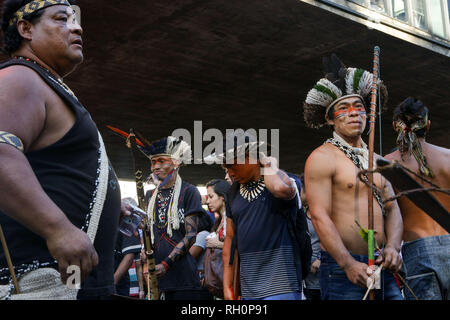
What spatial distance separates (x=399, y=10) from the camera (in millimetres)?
15578

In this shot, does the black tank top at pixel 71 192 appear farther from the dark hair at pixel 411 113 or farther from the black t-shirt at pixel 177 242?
the black t-shirt at pixel 177 242

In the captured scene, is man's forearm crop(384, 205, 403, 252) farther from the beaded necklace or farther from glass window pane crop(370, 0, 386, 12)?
glass window pane crop(370, 0, 386, 12)

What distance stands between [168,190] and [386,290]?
3407mm

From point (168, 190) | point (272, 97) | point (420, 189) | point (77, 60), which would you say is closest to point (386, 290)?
point (420, 189)

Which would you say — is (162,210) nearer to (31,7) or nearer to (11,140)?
(31,7)

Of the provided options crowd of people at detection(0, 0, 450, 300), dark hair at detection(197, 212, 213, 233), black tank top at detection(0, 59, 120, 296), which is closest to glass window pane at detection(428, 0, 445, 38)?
crowd of people at detection(0, 0, 450, 300)

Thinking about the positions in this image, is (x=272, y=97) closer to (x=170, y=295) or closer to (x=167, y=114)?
(x=167, y=114)

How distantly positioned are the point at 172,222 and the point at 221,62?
955cm

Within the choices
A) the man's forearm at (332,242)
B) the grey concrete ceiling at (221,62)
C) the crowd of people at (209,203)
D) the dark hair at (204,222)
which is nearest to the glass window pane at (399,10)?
the grey concrete ceiling at (221,62)

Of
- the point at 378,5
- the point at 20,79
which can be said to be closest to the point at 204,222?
the point at 20,79

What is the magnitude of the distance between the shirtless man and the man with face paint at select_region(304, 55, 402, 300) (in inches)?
19.3

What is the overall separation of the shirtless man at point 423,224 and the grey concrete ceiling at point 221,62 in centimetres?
802

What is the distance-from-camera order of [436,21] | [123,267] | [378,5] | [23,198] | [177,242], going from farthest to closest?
[436,21] → [378,5] → [123,267] → [177,242] → [23,198]

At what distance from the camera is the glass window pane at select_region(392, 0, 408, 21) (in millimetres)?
15430
